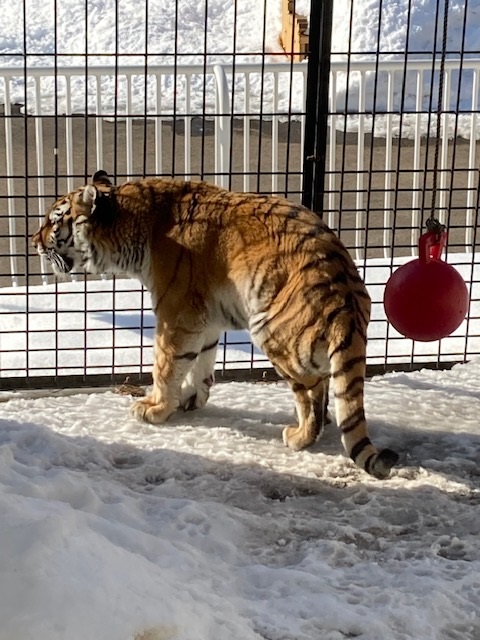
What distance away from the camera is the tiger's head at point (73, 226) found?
5285mm

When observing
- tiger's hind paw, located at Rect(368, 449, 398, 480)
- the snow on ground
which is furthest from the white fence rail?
tiger's hind paw, located at Rect(368, 449, 398, 480)

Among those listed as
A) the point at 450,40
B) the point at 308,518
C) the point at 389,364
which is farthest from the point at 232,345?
the point at 450,40

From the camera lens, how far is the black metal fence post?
17.9 ft

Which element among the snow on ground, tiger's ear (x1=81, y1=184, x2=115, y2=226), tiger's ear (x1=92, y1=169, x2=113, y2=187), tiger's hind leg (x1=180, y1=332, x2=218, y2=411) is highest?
tiger's ear (x1=92, y1=169, x2=113, y2=187)

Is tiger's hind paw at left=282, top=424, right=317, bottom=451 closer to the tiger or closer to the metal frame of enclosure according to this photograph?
the tiger

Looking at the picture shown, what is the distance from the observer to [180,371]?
17.1 ft

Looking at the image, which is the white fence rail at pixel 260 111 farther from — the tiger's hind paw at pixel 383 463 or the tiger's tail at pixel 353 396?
the tiger's hind paw at pixel 383 463

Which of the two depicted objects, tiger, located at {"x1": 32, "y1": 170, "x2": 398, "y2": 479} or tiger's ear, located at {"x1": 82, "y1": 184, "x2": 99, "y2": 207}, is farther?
tiger's ear, located at {"x1": 82, "y1": 184, "x2": 99, "y2": 207}

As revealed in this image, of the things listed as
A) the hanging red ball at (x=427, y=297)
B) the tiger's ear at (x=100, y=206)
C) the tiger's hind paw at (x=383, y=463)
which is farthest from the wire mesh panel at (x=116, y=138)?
the tiger's hind paw at (x=383, y=463)

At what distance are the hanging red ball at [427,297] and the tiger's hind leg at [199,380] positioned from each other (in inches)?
46.3

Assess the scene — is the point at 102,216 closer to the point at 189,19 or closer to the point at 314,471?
the point at 314,471

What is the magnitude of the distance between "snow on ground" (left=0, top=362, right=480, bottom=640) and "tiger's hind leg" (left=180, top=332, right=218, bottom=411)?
0.39 feet

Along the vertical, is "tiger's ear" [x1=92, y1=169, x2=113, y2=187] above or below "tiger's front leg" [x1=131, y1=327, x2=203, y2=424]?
above

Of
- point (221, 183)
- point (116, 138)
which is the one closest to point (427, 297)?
point (116, 138)
